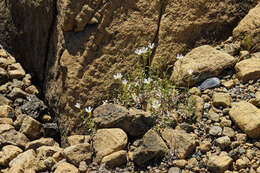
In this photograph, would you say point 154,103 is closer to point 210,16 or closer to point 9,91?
point 210,16

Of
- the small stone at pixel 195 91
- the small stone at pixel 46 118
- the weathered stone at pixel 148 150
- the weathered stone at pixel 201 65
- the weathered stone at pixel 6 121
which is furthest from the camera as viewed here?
the small stone at pixel 46 118

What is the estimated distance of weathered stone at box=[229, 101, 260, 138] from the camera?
3333 mm

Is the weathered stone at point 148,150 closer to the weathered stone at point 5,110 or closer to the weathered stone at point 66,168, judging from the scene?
the weathered stone at point 66,168

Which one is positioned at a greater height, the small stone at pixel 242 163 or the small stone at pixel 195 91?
the small stone at pixel 195 91

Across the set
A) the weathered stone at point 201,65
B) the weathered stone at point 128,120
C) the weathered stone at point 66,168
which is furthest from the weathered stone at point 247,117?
the weathered stone at point 66,168

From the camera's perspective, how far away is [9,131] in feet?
14.0

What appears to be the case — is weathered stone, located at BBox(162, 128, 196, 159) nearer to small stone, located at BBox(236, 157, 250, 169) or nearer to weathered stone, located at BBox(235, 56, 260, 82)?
small stone, located at BBox(236, 157, 250, 169)

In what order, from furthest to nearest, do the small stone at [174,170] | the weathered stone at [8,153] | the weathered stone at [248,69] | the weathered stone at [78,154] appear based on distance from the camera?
1. the weathered stone at [248,69]
2. the weathered stone at [8,153]
3. the weathered stone at [78,154]
4. the small stone at [174,170]

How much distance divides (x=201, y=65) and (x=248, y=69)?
0.58m

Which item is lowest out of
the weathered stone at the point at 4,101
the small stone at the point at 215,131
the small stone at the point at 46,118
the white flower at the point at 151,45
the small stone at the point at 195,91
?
the small stone at the point at 46,118

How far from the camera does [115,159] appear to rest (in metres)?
3.49

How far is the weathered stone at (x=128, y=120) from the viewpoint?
12.2 ft

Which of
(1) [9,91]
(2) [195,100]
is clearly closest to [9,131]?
(1) [9,91]

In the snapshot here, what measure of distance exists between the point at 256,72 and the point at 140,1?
182cm
